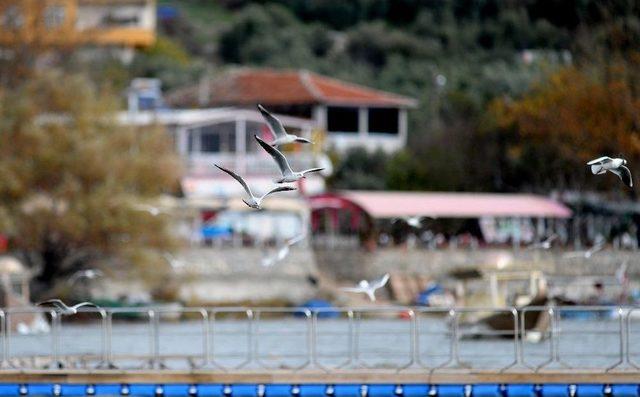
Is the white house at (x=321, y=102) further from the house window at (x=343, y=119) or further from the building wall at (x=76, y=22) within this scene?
the building wall at (x=76, y=22)

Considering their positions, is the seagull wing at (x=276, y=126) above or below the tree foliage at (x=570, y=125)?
below

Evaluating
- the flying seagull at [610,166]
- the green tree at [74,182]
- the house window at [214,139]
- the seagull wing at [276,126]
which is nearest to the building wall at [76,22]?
the house window at [214,139]

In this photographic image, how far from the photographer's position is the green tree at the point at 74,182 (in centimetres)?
6100

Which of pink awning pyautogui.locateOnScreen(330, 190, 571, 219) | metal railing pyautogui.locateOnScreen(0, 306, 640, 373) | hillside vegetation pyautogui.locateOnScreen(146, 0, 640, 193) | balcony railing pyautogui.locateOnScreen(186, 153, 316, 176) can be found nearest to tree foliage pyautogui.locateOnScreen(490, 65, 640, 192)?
hillside vegetation pyautogui.locateOnScreen(146, 0, 640, 193)

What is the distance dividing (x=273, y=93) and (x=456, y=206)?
18697 millimetres

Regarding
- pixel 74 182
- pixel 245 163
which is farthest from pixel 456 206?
pixel 74 182

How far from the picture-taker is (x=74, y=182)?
201 ft

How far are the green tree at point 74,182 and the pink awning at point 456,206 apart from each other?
402 inches

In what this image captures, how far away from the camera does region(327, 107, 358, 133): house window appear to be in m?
90.6

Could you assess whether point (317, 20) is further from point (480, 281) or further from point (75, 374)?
point (75, 374)

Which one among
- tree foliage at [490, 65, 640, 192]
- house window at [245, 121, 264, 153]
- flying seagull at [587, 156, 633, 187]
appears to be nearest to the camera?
flying seagull at [587, 156, 633, 187]

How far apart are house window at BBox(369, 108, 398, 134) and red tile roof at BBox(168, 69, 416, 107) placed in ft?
1.77

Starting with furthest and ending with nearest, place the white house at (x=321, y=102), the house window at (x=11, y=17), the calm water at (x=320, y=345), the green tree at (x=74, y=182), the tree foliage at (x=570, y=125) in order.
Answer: the white house at (x=321, y=102) < the house window at (x=11, y=17) < the tree foliage at (x=570, y=125) < the green tree at (x=74, y=182) < the calm water at (x=320, y=345)

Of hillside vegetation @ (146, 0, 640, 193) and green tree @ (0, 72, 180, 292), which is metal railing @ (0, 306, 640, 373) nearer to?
green tree @ (0, 72, 180, 292)
